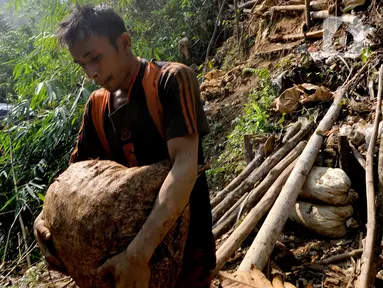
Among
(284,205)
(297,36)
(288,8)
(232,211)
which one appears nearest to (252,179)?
(232,211)

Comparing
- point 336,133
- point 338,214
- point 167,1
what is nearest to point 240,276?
point 338,214

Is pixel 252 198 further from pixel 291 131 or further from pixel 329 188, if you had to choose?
pixel 291 131

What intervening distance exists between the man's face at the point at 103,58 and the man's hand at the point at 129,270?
22.3 inches

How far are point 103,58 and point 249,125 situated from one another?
10.0 feet

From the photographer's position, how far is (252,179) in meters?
2.88

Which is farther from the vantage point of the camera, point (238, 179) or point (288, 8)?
point (288, 8)

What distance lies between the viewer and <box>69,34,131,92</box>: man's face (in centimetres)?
115

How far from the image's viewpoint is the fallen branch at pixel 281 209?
195 cm

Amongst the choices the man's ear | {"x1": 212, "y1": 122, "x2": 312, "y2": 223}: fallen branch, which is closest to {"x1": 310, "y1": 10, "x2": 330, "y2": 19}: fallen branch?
{"x1": 212, "y1": 122, "x2": 312, "y2": 223}: fallen branch

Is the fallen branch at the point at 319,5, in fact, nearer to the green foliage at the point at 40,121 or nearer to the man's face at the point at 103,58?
the green foliage at the point at 40,121

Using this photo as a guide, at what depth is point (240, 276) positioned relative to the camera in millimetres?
1697

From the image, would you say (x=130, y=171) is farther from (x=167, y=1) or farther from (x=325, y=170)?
(x=167, y=1)

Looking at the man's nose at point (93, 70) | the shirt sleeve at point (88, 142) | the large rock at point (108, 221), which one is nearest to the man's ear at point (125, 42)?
the man's nose at point (93, 70)

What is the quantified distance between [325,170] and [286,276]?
0.86 m
